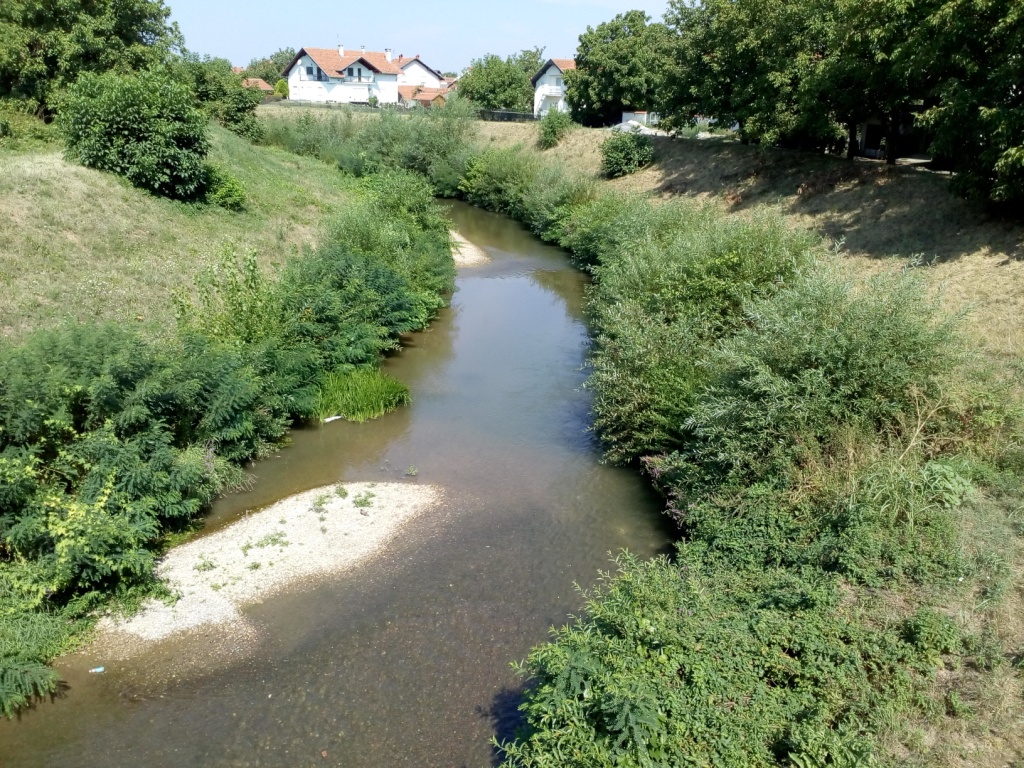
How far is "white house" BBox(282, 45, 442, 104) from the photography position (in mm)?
82562

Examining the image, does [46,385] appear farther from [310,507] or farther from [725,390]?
[725,390]

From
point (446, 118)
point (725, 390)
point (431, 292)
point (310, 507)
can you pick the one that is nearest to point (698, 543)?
point (725, 390)

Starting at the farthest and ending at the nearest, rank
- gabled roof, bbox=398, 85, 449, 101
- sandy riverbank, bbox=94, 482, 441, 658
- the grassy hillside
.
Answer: gabled roof, bbox=398, 85, 449, 101
the grassy hillside
sandy riverbank, bbox=94, 482, 441, 658

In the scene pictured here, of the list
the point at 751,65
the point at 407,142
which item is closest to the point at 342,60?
the point at 407,142

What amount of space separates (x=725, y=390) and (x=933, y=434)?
10.8 ft

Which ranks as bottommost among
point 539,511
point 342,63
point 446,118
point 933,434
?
point 539,511

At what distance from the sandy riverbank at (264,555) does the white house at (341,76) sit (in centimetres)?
7617

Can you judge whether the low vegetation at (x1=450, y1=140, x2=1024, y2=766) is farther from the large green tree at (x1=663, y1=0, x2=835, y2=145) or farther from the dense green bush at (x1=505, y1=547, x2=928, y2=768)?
the large green tree at (x1=663, y1=0, x2=835, y2=145)

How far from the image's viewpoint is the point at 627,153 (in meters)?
40.5

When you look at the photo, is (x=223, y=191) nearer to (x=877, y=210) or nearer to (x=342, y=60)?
(x=877, y=210)

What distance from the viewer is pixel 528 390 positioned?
19.8 metres

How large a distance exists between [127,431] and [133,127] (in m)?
15.4

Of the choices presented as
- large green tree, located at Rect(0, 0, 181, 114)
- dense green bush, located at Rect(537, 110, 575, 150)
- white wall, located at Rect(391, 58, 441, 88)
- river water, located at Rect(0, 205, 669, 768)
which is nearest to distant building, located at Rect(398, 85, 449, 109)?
white wall, located at Rect(391, 58, 441, 88)

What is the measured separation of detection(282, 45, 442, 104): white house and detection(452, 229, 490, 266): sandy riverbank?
52.2m
